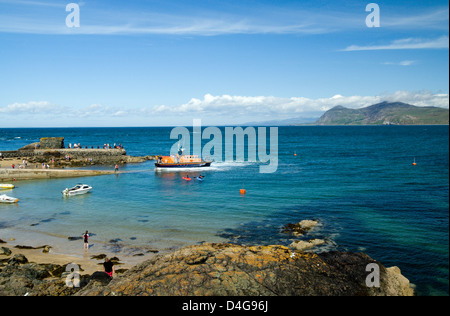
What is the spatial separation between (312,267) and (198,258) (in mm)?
3788

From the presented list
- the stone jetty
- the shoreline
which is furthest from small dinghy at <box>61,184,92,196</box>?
the stone jetty

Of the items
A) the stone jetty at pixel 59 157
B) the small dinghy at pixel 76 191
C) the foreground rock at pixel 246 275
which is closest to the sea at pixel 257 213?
the small dinghy at pixel 76 191

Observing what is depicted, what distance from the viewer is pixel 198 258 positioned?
36.0 ft

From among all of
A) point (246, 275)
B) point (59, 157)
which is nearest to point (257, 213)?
point (246, 275)

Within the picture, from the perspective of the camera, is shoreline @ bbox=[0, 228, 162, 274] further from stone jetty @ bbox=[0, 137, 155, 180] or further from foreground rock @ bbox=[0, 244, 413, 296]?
stone jetty @ bbox=[0, 137, 155, 180]

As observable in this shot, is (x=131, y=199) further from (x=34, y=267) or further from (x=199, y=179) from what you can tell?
(x=34, y=267)

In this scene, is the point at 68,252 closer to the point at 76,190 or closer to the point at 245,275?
the point at 245,275

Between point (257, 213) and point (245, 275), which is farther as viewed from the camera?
point (257, 213)

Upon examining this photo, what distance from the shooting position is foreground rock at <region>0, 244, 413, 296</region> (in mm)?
9750

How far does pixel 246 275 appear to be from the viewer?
33.3ft

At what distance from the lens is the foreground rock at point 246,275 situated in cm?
975

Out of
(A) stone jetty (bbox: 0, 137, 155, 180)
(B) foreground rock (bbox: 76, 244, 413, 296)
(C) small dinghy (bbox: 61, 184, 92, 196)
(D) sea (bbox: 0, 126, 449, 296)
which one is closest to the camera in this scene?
(B) foreground rock (bbox: 76, 244, 413, 296)

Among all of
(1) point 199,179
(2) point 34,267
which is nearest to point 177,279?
(2) point 34,267

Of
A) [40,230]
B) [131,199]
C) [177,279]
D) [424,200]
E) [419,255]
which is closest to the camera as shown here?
[177,279]
